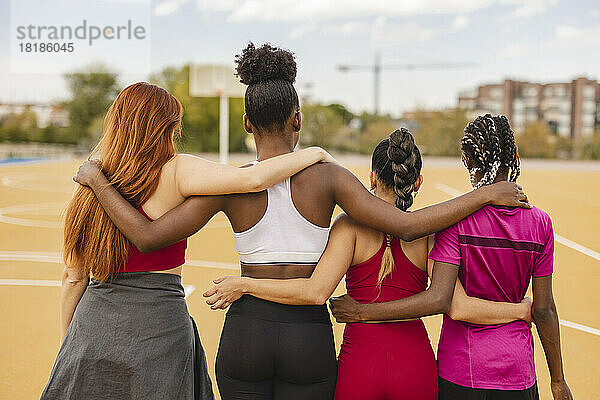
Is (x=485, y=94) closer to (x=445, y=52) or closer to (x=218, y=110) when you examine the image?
(x=445, y=52)

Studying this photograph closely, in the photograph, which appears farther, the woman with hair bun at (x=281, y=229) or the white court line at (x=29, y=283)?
the white court line at (x=29, y=283)

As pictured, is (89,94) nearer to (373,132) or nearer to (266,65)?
(373,132)

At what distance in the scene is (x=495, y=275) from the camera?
7.46 ft

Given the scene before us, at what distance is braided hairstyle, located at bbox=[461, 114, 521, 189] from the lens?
2.30 metres

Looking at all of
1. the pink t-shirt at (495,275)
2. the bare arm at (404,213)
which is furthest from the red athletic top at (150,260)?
the pink t-shirt at (495,275)

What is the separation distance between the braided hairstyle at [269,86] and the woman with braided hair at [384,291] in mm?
368

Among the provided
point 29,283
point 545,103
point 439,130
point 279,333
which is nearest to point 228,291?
point 279,333

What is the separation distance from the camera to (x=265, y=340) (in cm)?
224

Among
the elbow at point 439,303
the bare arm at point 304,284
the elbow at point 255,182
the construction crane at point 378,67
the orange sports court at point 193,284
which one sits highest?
the construction crane at point 378,67

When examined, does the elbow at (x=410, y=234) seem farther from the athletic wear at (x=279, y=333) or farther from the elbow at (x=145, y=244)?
the elbow at (x=145, y=244)

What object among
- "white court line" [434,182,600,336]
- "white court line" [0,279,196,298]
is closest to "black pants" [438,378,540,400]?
"white court line" [434,182,600,336]

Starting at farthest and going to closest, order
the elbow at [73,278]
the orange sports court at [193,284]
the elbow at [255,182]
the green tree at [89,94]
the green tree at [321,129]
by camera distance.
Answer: the green tree at [89,94] < the green tree at [321,129] < the orange sports court at [193,284] < the elbow at [73,278] < the elbow at [255,182]

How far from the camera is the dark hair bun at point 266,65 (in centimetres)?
230

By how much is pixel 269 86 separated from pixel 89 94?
59.4 metres
